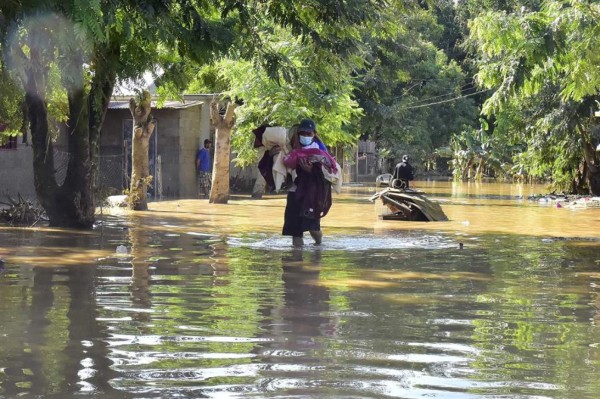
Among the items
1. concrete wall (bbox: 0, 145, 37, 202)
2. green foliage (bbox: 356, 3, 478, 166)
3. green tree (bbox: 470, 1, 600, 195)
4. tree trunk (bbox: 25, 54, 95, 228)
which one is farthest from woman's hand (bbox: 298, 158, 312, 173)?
green foliage (bbox: 356, 3, 478, 166)

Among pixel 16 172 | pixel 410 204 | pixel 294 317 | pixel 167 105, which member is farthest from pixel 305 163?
pixel 167 105

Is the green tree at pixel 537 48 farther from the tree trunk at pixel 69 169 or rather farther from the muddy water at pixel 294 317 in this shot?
the tree trunk at pixel 69 169

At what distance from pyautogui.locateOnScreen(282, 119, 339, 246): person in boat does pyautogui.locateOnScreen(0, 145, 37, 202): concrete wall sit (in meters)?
12.4

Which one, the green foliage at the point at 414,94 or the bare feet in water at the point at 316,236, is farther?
the green foliage at the point at 414,94

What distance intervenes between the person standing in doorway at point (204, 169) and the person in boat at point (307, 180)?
16.8m

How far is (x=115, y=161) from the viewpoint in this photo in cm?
3109

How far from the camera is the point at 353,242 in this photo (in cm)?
1612

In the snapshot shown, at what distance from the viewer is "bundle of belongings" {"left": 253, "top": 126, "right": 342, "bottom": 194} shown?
14.5 metres

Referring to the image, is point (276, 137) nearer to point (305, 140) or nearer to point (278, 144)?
point (278, 144)

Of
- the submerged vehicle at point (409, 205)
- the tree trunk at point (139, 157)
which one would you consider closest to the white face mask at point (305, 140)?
the submerged vehicle at point (409, 205)

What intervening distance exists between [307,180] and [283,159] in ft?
1.48

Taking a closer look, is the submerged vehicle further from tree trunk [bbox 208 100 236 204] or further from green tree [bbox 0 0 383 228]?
tree trunk [bbox 208 100 236 204]

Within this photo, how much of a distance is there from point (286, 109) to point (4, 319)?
2139 cm

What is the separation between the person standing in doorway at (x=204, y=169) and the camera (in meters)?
31.5
